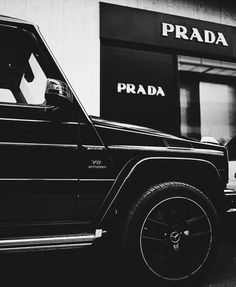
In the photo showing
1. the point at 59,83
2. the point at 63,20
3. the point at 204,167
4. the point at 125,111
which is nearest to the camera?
the point at 59,83

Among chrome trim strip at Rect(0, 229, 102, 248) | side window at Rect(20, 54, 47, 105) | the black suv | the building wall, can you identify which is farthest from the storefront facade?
chrome trim strip at Rect(0, 229, 102, 248)

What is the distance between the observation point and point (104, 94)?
8.16 m

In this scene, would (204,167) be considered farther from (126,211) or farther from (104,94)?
(104,94)

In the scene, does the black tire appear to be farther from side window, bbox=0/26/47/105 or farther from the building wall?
the building wall

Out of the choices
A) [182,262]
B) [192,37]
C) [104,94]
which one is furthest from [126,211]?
[192,37]

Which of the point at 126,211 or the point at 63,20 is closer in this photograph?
the point at 126,211

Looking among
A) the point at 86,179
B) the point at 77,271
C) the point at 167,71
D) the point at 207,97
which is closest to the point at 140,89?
the point at 167,71

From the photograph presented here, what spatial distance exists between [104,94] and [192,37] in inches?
101

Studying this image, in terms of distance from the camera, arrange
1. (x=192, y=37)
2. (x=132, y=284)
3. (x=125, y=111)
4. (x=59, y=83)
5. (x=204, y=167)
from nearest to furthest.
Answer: (x=59, y=83)
(x=132, y=284)
(x=204, y=167)
(x=125, y=111)
(x=192, y=37)

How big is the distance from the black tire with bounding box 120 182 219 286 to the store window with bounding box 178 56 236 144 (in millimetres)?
5922

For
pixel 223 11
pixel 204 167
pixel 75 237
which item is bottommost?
pixel 75 237

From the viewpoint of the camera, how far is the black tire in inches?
122

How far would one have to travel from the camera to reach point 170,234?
3.29m

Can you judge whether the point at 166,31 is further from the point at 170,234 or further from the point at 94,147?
the point at 170,234
